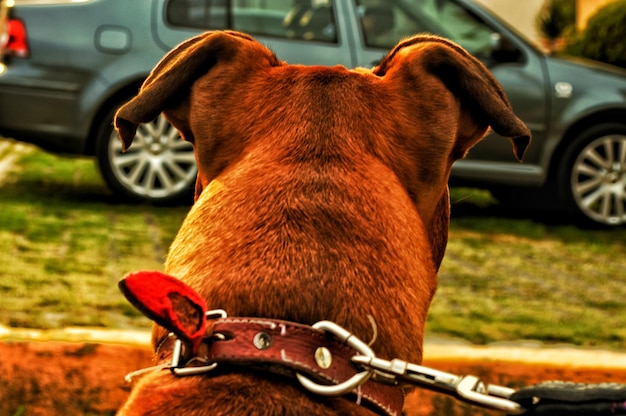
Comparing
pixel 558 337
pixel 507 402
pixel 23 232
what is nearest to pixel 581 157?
pixel 558 337

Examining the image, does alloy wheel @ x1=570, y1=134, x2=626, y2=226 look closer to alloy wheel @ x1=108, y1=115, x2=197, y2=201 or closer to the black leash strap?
alloy wheel @ x1=108, y1=115, x2=197, y2=201

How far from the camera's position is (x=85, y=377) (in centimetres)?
374

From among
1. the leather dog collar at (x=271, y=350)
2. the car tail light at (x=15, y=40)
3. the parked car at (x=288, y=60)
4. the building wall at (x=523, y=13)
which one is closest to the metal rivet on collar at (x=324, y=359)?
the leather dog collar at (x=271, y=350)

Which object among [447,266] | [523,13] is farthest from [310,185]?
[523,13]

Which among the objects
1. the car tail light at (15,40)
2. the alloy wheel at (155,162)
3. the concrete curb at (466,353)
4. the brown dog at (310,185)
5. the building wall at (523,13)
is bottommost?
the concrete curb at (466,353)

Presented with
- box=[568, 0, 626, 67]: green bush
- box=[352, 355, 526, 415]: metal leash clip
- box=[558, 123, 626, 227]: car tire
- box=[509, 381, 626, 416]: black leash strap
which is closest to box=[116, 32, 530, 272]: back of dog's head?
box=[352, 355, 526, 415]: metal leash clip

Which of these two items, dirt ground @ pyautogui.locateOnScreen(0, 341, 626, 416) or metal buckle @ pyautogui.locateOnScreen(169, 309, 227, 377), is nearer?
metal buckle @ pyautogui.locateOnScreen(169, 309, 227, 377)

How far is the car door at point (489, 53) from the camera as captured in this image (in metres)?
8.66

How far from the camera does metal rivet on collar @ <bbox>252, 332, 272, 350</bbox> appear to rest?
177 centimetres

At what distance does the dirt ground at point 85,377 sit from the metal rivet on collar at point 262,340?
6.58 ft

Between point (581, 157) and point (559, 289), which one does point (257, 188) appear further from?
point (581, 157)

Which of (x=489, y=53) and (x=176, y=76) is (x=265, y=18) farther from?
(x=176, y=76)

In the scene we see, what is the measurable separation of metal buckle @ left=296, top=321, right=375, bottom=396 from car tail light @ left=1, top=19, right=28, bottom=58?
712 cm

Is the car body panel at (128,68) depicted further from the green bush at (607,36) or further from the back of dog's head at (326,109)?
the green bush at (607,36)
